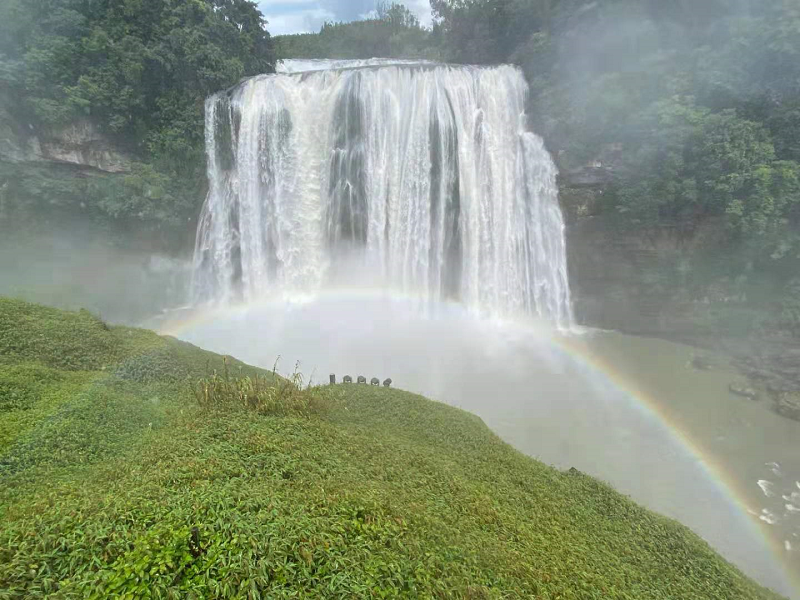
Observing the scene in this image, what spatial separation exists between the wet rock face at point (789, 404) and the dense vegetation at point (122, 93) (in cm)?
2242

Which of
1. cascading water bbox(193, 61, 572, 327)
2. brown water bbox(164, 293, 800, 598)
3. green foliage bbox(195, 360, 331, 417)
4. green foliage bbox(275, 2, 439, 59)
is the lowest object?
brown water bbox(164, 293, 800, 598)

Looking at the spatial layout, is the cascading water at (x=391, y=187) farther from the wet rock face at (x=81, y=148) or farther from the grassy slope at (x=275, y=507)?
the grassy slope at (x=275, y=507)

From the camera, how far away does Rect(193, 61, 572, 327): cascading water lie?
58.7 ft

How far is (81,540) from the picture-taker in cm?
346

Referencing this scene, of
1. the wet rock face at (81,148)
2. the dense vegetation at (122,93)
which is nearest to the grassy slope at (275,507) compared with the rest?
the dense vegetation at (122,93)

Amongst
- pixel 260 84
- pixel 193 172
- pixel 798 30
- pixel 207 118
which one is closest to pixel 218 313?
pixel 193 172

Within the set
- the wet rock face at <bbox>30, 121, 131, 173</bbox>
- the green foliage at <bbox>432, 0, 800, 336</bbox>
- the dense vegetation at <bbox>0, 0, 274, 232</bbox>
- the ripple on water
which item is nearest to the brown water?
the ripple on water

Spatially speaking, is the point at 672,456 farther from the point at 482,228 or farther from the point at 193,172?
Result: the point at 193,172

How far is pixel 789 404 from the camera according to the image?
43.6 feet

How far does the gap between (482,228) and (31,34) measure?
65.7 ft

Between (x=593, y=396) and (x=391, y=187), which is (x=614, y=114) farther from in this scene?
(x=593, y=396)

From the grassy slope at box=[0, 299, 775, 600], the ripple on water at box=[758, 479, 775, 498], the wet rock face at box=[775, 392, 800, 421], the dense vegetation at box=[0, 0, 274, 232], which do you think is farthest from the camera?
the dense vegetation at box=[0, 0, 274, 232]

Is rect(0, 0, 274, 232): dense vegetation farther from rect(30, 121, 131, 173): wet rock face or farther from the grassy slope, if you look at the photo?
the grassy slope

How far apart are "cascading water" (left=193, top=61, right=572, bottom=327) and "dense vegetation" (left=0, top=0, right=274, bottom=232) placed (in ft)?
4.61
